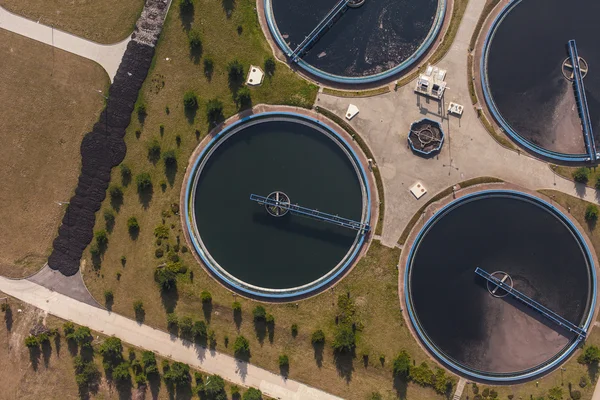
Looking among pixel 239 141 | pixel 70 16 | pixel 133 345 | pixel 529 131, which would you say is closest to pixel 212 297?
pixel 133 345

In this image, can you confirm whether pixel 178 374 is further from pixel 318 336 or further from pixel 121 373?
pixel 318 336

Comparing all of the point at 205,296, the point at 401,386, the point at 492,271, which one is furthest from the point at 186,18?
the point at 401,386

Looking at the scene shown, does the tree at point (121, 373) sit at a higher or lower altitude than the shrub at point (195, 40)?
lower

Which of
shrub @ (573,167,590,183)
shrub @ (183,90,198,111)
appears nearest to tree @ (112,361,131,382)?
shrub @ (183,90,198,111)

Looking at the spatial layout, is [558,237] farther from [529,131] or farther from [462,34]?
[462,34]

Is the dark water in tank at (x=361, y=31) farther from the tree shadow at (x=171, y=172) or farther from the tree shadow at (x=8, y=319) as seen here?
the tree shadow at (x=8, y=319)

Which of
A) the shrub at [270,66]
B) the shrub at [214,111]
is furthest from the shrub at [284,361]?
the shrub at [270,66]

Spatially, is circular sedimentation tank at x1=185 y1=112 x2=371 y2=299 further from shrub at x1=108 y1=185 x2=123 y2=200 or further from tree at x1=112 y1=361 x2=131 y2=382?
tree at x1=112 y1=361 x2=131 y2=382
